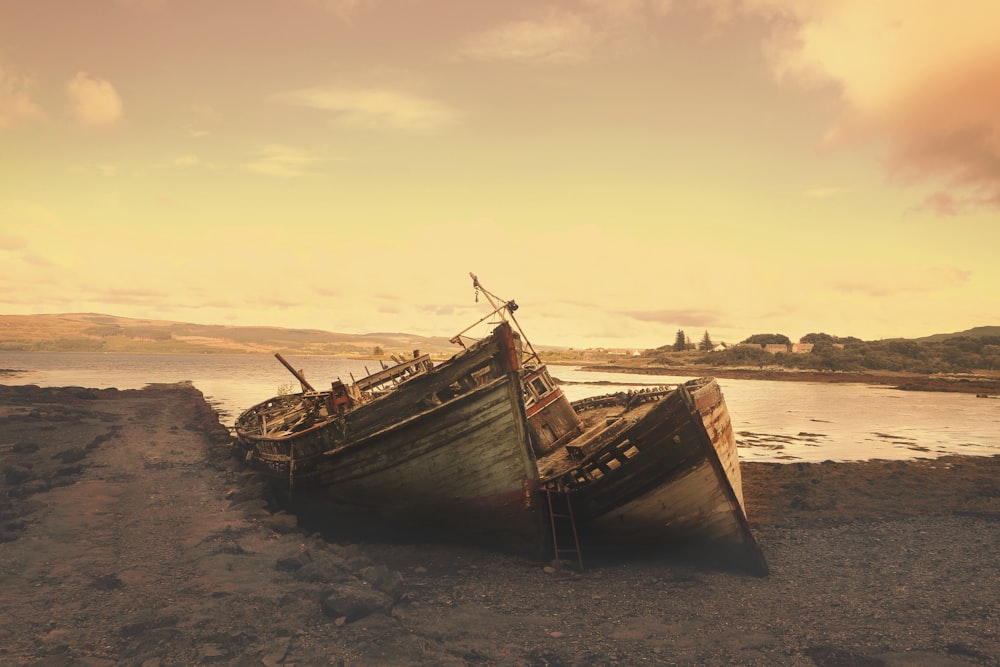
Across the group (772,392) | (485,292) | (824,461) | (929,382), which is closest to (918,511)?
(824,461)

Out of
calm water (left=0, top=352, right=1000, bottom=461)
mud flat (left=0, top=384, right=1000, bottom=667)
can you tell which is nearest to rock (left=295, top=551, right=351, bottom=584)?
mud flat (left=0, top=384, right=1000, bottom=667)

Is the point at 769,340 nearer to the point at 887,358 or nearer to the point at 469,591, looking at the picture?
the point at 887,358

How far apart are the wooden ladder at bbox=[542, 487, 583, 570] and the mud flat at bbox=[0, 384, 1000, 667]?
1.66 ft

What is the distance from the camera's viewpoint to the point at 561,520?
45.1 feet

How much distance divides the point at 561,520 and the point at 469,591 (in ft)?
10.2

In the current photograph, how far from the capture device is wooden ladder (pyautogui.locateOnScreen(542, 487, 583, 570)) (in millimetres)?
12867

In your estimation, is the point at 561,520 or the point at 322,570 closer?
the point at 322,570

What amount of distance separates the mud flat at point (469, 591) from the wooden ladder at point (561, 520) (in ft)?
1.66

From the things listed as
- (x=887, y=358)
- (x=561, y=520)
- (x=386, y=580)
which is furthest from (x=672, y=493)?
(x=887, y=358)

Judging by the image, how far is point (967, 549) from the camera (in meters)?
13.8

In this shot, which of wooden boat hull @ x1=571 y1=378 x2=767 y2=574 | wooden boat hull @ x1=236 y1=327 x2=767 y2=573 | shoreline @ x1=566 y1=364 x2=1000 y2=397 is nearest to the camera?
wooden boat hull @ x1=571 y1=378 x2=767 y2=574

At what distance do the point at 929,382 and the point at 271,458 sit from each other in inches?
3107

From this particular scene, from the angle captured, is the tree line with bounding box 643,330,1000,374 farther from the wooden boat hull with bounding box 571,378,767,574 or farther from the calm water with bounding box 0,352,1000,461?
the wooden boat hull with bounding box 571,378,767,574

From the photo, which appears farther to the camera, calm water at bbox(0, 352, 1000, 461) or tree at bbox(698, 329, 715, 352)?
tree at bbox(698, 329, 715, 352)
